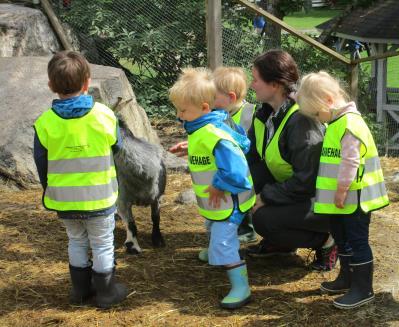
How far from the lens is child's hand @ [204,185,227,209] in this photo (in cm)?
374

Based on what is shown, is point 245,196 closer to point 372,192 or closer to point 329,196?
point 329,196

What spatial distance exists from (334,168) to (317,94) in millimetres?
444

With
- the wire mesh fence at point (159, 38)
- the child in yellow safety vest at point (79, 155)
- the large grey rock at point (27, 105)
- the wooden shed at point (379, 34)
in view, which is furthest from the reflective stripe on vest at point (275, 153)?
the wooden shed at point (379, 34)

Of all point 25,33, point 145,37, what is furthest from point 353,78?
point 25,33

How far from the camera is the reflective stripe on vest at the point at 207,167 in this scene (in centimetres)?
372

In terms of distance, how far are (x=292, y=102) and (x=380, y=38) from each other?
10.3 metres

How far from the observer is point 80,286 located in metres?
3.98

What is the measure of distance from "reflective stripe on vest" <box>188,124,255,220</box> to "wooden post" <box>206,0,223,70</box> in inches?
164

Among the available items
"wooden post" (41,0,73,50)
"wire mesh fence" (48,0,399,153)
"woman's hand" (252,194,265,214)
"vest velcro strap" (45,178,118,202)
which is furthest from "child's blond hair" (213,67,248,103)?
"wooden post" (41,0,73,50)

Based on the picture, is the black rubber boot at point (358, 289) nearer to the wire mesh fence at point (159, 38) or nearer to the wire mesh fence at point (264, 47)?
the wire mesh fence at point (264, 47)

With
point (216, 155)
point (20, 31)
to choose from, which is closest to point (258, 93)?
point (216, 155)

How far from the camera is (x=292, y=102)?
4211mm

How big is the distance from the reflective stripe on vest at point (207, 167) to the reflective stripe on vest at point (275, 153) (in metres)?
0.49

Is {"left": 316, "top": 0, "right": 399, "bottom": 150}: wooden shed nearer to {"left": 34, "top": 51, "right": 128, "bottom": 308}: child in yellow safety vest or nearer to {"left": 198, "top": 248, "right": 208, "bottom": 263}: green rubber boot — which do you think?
{"left": 198, "top": 248, "right": 208, "bottom": 263}: green rubber boot
